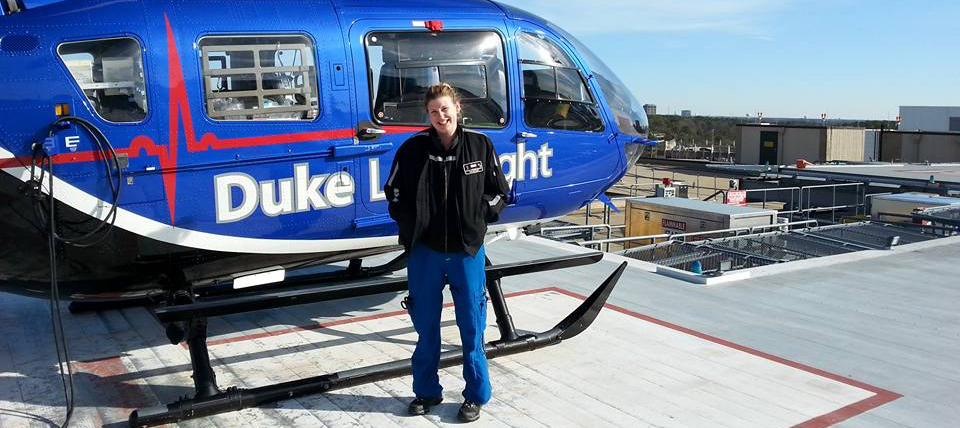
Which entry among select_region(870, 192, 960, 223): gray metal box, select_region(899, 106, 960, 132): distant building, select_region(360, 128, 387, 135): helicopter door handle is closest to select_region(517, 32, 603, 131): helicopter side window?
select_region(360, 128, 387, 135): helicopter door handle

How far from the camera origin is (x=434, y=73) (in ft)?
18.0

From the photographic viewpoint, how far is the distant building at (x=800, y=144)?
43.4 metres

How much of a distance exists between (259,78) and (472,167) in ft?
4.97

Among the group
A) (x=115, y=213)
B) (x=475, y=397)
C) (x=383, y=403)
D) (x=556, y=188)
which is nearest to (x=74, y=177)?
(x=115, y=213)

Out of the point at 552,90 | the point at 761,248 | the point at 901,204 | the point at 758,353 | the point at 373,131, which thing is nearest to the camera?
the point at 373,131

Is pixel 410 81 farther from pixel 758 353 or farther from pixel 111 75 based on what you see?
pixel 758 353

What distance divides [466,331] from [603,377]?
4.23 feet

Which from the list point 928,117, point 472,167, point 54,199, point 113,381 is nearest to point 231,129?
point 54,199

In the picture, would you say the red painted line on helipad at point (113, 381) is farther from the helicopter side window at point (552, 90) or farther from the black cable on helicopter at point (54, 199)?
the helicopter side window at point (552, 90)

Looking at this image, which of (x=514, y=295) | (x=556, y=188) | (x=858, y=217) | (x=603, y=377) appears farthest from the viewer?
(x=858, y=217)

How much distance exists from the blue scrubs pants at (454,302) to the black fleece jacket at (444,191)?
9 cm

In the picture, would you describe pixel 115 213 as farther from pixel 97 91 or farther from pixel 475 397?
pixel 475 397

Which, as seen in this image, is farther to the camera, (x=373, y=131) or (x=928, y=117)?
(x=928, y=117)

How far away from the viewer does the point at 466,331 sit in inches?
179
